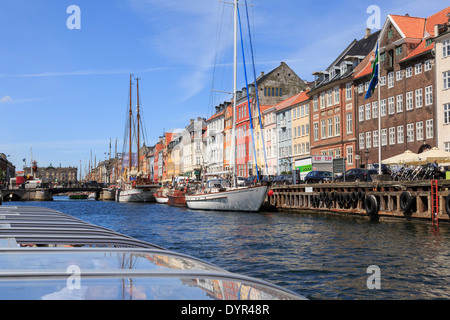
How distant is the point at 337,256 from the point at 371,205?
15.6 m

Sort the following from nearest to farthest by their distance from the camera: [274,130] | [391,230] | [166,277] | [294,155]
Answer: [166,277] < [391,230] < [294,155] < [274,130]

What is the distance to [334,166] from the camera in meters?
39.0

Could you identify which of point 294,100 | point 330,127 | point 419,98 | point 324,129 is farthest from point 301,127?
point 419,98

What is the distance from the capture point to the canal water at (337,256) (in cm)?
1063

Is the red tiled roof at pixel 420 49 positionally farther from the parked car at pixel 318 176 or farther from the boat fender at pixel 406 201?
the boat fender at pixel 406 201

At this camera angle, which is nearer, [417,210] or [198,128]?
[417,210]

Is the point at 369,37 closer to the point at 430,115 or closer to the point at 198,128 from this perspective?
the point at 430,115

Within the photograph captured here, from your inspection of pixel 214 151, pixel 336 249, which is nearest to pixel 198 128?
pixel 214 151

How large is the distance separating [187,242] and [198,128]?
313 ft

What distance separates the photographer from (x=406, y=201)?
86.6 ft

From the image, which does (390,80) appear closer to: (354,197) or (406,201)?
(354,197)

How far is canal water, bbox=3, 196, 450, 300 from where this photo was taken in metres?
10.6

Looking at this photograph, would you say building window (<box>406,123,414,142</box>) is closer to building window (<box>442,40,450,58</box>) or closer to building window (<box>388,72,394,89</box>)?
building window (<box>388,72,394,89</box>)

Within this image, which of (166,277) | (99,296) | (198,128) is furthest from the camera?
(198,128)
